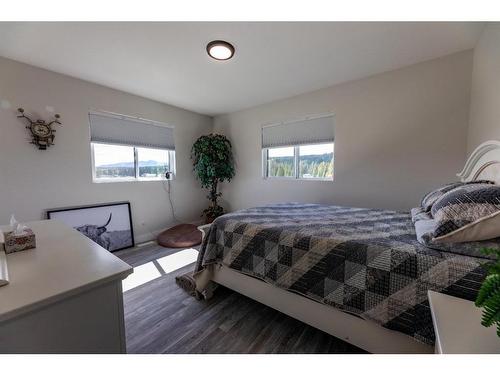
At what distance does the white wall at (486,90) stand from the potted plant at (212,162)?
124 inches

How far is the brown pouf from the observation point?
10.1 feet

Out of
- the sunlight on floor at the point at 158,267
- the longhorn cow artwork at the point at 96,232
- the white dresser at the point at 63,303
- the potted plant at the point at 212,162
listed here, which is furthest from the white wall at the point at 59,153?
the white dresser at the point at 63,303

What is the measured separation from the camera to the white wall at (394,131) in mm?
2150

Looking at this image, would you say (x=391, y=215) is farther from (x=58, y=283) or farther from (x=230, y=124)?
(x=230, y=124)

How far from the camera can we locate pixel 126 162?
317 centimetres

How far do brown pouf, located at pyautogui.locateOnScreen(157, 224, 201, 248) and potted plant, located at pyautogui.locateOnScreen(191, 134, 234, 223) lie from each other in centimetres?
46

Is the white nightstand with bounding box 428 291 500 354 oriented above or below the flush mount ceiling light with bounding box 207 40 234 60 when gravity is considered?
below

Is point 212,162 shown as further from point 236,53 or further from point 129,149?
point 236,53

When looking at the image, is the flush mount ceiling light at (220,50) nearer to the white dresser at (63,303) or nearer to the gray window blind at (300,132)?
the gray window blind at (300,132)

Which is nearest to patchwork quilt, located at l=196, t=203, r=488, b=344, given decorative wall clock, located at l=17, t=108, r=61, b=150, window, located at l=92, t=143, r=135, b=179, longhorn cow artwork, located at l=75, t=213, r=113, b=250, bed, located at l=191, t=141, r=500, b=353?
bed, located at l=191, t=141, r=500, b=353

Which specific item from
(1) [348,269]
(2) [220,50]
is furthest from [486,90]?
(2) [220,50]

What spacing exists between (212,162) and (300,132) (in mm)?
1582

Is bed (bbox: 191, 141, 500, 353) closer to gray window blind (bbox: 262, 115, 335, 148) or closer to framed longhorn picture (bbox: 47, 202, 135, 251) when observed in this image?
gray window blind (bbox: 262, 115, 335, 148)
